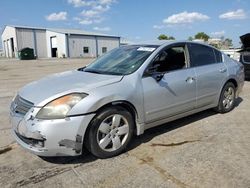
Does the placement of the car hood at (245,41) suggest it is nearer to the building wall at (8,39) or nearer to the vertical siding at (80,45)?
the vertical siding at (80,45)

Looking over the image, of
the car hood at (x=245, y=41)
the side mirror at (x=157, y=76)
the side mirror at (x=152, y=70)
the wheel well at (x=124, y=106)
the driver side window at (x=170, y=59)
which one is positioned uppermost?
the car hood at (x=245, y=41)

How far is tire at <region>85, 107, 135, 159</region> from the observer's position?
11.2 ft

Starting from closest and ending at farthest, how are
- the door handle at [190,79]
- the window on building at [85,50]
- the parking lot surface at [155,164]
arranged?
the parking lot surface at [155,164] → the door handle at [190,79] → the window on building at [85,50]

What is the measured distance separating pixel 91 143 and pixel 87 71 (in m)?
1.45

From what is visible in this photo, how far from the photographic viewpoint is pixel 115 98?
11.6 ft

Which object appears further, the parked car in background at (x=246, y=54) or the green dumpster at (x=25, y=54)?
the green dumpster at (x=25, y=54)

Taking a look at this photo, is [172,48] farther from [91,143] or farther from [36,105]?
A: [36,105]

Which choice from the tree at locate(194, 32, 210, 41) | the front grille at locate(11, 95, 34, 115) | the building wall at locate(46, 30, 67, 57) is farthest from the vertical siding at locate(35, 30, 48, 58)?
the front grille at locate(11, 95, 34, 115)

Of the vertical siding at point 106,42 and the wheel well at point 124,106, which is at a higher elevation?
the vertical siding at point 106,42

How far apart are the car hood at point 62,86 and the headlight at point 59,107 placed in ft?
0.22

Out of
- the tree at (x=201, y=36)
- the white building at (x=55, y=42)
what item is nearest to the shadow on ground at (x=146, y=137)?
the white building at (x=55, y=42)

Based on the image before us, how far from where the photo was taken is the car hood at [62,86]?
335 cm

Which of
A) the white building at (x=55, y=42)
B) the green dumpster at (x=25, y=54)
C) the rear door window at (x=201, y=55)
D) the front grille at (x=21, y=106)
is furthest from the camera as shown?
the white building at (x=55, y=42)

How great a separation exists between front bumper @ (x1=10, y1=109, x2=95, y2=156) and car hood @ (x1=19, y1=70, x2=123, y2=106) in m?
0.27
